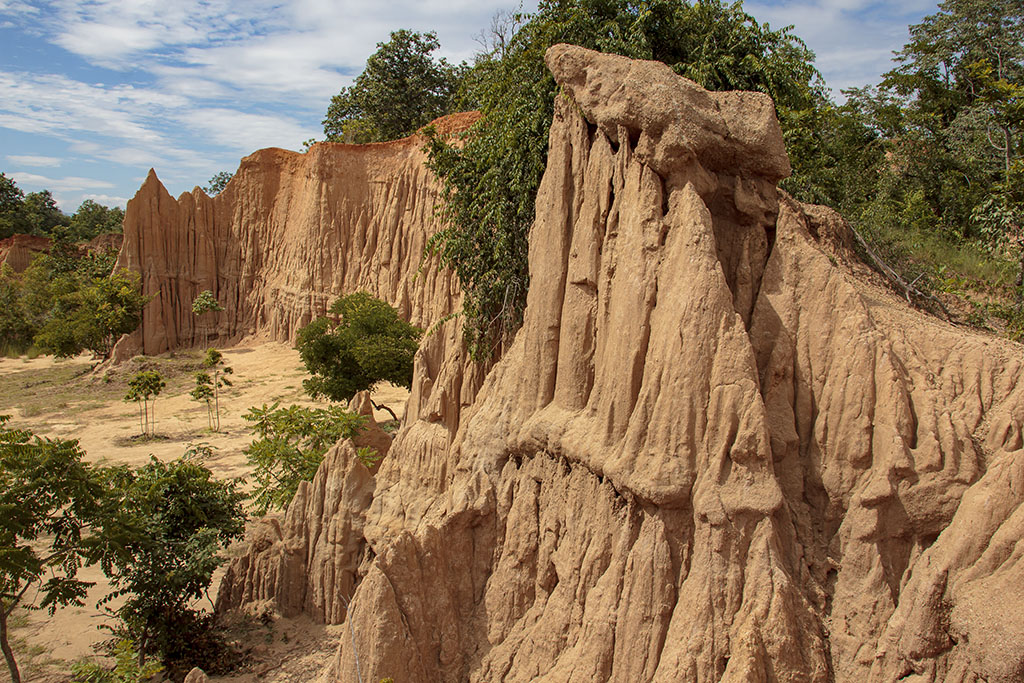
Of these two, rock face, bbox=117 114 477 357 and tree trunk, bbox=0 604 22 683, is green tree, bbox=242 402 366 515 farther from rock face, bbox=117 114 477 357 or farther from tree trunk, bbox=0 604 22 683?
rock face, bbox=117 114 477 357

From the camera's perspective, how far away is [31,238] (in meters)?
44.8

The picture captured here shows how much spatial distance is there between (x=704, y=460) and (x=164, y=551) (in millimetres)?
6714

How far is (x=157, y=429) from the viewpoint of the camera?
21453 millimetres

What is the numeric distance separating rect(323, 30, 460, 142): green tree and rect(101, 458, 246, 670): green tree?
2834cm

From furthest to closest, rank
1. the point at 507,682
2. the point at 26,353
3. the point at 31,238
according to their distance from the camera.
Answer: the point at 31,238
the point at 26,353
the point at 507,682

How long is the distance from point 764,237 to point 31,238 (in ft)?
168

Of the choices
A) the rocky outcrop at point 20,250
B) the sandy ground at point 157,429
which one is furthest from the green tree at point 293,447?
the rocky outcrop at point 20,250

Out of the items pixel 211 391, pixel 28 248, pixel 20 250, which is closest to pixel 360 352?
pixel 211 391

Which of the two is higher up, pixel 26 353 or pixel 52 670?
pixel 26 353

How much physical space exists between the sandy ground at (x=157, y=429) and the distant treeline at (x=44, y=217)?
2454 centimetres

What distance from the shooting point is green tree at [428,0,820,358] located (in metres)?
9.91

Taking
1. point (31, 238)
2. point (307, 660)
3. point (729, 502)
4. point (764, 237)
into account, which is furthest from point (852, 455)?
point (31, 238)

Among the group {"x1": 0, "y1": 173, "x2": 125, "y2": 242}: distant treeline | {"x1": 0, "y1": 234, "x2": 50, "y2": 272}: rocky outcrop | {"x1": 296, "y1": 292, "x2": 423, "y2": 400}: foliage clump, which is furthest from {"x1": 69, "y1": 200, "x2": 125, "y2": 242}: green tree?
{"x1": 296, "y1": 292, "x2": 423, "y2": 400}: foliage clump

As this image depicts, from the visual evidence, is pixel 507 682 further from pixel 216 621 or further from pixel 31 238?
pixel 31 238
